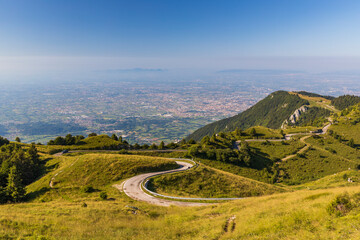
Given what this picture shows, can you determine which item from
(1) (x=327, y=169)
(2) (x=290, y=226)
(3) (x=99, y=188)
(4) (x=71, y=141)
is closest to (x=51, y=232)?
(3) (x=99, y=188)

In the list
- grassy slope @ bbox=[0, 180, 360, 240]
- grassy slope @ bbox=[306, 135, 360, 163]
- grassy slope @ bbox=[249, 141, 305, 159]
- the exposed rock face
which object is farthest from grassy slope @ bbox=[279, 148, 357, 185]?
the exposed rock face

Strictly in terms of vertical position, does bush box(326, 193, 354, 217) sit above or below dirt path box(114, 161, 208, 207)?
above

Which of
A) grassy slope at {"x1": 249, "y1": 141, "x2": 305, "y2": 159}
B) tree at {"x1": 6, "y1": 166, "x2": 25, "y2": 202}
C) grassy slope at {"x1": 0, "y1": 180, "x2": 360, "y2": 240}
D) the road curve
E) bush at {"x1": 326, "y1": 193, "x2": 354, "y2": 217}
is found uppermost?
bush at {"x1": 326, "y1": 193, "x2": 354, "y2": 217}

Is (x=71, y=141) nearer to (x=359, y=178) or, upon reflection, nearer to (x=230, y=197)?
(x=230, y=197)

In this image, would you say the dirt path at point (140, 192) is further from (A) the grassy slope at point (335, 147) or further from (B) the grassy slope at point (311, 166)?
(A) the grassy slope at point (335, 147)

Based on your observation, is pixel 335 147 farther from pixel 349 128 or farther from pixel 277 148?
pixel 349 128

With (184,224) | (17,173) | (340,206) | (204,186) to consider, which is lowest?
(204,186)

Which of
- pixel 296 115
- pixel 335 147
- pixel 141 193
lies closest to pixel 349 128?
pixel 335 147

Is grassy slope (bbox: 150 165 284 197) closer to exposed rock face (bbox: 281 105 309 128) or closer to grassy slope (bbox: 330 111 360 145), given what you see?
grassy slope (bbox: 330 111 360 145)
